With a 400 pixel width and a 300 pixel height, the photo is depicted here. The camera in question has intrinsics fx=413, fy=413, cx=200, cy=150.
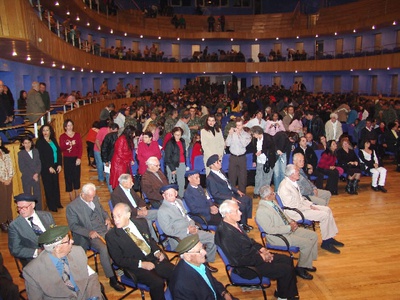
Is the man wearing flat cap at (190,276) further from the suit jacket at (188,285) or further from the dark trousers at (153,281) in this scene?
the dark trousers at (153,281)

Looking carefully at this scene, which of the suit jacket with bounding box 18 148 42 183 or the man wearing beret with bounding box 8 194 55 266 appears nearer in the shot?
the man wearing beret with bounding box 8 194 55 266

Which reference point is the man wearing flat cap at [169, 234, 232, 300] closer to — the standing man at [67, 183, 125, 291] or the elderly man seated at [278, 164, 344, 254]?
the standing man at [67, 183, 125, 291]

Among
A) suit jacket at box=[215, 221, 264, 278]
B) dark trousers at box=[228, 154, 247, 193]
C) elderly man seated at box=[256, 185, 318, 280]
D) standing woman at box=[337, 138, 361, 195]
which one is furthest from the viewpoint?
standing woman at box=[337, 138, 361, 195]

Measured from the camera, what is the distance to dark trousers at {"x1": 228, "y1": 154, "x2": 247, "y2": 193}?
898cm

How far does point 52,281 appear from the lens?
420 cm

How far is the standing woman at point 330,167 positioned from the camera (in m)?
9.61

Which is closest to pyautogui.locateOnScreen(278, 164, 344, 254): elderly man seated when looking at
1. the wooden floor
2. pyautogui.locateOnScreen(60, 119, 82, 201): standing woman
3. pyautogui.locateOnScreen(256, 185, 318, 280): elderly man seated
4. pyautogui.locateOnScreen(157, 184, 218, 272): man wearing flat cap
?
the wooden floor

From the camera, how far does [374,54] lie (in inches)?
1060

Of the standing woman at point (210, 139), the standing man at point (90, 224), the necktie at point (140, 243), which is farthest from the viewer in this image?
the standing woman at point (210, 139)

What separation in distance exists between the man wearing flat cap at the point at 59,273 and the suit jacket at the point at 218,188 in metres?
3.21

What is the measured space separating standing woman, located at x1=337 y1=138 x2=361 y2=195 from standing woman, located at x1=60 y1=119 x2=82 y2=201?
6128 mm

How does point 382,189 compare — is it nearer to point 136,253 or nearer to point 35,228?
point 136,253

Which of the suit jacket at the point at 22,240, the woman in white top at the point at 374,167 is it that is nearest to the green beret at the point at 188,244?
the suit jacket at the point at 22,240

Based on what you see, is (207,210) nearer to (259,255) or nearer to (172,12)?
(259,255)
